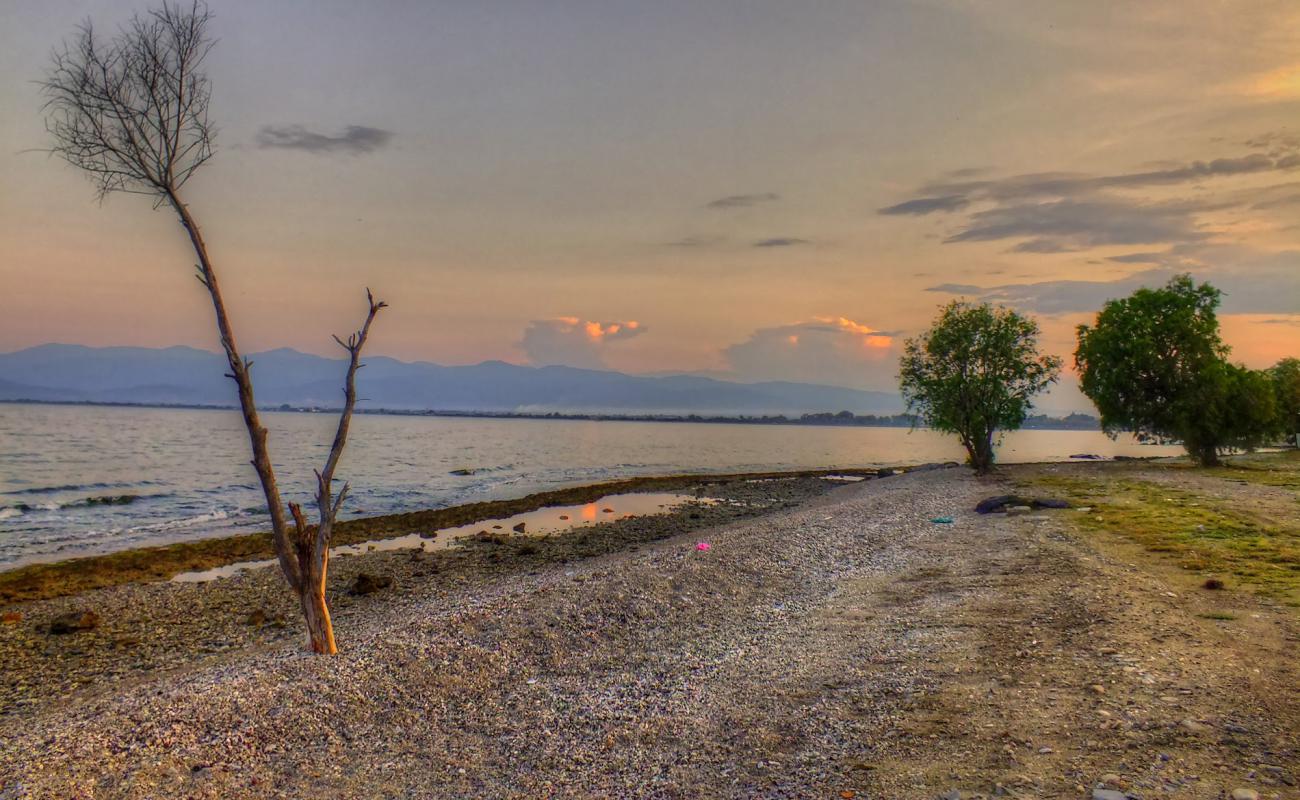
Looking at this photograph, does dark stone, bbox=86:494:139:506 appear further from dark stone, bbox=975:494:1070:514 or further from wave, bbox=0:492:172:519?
dark stone, bbox=975:494:1070:514

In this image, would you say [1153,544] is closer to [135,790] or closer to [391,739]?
[391,739]

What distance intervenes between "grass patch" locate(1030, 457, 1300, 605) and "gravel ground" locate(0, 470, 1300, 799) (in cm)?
194

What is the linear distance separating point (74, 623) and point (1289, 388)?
7624 cm

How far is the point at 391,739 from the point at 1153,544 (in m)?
18.5

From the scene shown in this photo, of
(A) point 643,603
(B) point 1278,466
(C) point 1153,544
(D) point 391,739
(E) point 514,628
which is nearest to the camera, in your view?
(D) point 391,739

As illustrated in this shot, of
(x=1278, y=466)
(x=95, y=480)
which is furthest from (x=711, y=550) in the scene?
(x=95, y=480)

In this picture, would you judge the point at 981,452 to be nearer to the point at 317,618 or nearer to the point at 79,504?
the point at 317,618

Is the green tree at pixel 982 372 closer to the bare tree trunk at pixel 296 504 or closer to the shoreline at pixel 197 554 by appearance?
the shoreline at pixel 197 554

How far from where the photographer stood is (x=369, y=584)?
19672 mm

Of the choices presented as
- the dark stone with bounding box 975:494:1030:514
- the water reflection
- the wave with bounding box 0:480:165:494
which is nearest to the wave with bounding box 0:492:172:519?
the wave with bounding box 0:480:165:494

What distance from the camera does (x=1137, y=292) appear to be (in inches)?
1655

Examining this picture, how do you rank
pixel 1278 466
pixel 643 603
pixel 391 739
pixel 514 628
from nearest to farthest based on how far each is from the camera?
1. pixel 391 739
2. pixel 514 628
3. pixel 643 603
4. pixel 1278 466

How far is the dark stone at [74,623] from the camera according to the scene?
16188 mm

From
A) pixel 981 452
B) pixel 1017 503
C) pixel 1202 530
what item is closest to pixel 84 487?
pixel 1017 503
